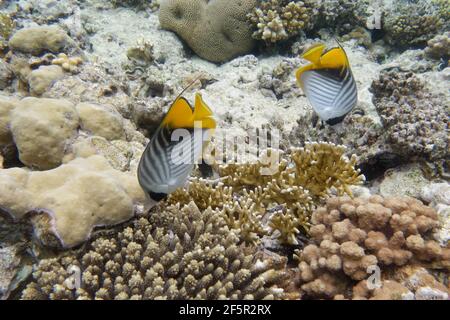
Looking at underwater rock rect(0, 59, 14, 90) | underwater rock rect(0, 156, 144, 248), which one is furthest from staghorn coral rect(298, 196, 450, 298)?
underwater rock rect(0, 59, 14, 90)

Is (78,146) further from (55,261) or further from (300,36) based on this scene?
(300,36)

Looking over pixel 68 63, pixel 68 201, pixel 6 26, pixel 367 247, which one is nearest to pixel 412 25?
pixel 367 247

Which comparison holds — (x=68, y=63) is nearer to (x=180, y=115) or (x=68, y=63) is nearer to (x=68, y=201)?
(x=68, y=201)

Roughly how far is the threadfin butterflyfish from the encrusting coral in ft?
3.15

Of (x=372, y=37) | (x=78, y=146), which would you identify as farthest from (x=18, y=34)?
(x=372, y=37)

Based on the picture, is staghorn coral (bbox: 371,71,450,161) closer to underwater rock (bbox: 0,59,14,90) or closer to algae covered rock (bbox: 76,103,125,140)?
algae covered rock (bbox: 76,103,125,140)

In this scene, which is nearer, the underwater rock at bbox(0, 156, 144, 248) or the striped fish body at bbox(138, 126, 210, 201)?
the striped fish body at bbox(138, 126, 210, 201)

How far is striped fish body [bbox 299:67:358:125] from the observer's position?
8.30 feet

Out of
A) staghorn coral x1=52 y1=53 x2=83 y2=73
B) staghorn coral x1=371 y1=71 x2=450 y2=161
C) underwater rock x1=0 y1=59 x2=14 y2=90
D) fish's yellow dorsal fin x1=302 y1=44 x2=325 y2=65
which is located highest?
fish's yellow dorsal fin x1=302 y1=44 x2=325 y2=65

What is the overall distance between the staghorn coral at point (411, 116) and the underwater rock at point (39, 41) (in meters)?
4.35

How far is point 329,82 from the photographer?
2539 millimetres

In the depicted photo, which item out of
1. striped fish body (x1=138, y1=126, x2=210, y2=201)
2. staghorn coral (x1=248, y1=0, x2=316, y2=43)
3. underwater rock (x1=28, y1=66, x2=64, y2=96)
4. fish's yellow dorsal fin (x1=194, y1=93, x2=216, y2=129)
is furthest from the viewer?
staghorn coral (x1=248, y1=0, x2=316, y2=43)

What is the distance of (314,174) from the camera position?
3.44 m

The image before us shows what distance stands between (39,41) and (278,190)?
3.89m
